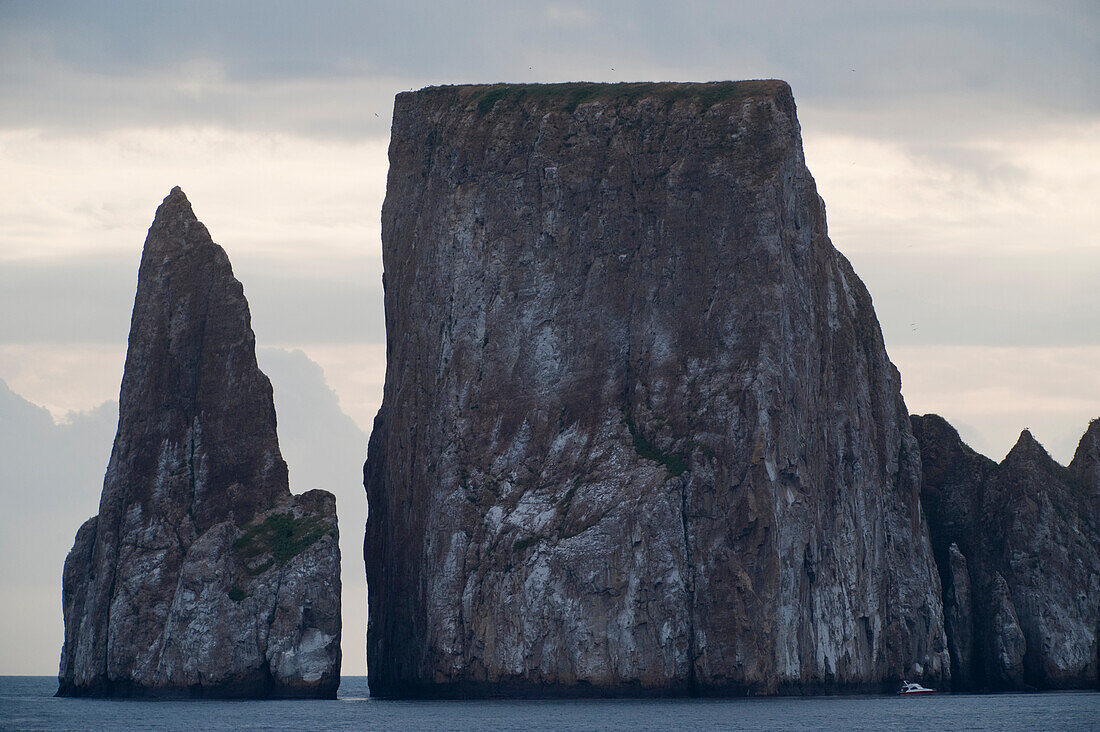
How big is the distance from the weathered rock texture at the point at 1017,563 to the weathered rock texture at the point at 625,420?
5.96m

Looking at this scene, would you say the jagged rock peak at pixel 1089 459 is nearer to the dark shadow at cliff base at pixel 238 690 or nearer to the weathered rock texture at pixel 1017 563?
the weathered rock texture at pixel 1017 563

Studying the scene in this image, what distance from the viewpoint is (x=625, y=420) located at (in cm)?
12181

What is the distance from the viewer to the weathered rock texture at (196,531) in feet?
379

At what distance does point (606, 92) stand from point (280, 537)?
3854 centimetres

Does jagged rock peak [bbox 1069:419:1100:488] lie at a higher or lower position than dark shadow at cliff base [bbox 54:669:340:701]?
higher

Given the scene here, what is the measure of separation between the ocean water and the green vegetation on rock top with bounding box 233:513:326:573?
9404mm

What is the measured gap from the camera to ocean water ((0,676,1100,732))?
95.9 meters

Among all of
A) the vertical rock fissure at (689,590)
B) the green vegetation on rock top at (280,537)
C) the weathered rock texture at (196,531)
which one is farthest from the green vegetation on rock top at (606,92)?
the green vegetation on rock top at (280,537)

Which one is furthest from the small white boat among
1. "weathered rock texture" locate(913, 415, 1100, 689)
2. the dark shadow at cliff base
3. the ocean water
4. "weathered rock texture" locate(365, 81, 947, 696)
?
the dark shadow at cliff base

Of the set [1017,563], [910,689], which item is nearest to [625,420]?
[910,689]

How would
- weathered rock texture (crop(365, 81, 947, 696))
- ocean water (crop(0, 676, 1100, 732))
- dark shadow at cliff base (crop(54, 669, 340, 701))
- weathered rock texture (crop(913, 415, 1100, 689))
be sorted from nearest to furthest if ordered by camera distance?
ocean water (crop(0, 676, 1100, 732))
dark shadow at cliff base (crop(54, 669, 340, 701))
weathered rock texture (crop(365, 81, 947, 696))
weathered rock texture (crop(913, 415, 1100, 689))

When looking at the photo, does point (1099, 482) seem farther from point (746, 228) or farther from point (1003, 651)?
point (746, 228)

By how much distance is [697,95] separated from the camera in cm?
12850

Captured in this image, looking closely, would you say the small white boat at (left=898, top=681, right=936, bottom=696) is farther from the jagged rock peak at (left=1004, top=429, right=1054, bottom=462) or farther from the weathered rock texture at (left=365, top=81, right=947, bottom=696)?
the jagged rock peak at (left=1004, top=429, right=1054, bottom=462)
